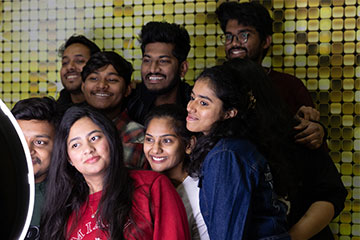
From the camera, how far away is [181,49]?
227 centimetres

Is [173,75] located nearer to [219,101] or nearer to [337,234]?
[219,101]

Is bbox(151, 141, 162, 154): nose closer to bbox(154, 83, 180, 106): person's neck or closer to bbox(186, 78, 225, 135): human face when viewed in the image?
bbox(186, 78, 225, 135): human face

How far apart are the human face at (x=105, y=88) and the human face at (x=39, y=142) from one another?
0.39m

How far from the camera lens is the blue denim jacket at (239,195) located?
1274 millimetres

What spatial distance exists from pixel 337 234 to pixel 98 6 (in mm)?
1976

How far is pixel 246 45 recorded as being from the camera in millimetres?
2109

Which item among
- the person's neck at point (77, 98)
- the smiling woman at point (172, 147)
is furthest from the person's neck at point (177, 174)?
the person's neck at point (77, 98)

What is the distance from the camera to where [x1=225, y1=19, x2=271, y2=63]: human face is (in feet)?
6.88

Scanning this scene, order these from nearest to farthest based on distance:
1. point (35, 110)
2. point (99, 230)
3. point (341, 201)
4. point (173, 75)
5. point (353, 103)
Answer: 1. point (99, 230)
2. point (341, 201)
3. point (35, 110)
4. point (173, 75)
5. point (353, 103)

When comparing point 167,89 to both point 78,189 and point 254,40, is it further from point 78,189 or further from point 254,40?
point 78,189

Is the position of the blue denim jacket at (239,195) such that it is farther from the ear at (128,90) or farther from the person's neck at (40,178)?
the ear at (128,90)

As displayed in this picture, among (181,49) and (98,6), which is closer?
(181,49)

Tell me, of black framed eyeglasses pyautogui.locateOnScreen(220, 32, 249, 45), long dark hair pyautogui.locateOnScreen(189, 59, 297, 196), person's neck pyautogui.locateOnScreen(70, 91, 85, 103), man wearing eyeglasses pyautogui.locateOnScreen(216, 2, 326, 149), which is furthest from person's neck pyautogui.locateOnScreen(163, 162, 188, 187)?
person's neck pyautogui.locateOnScreen(70, 91, 85, 103)

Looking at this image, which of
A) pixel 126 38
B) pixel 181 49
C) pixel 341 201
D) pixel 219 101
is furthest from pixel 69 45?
pixel 341 201
